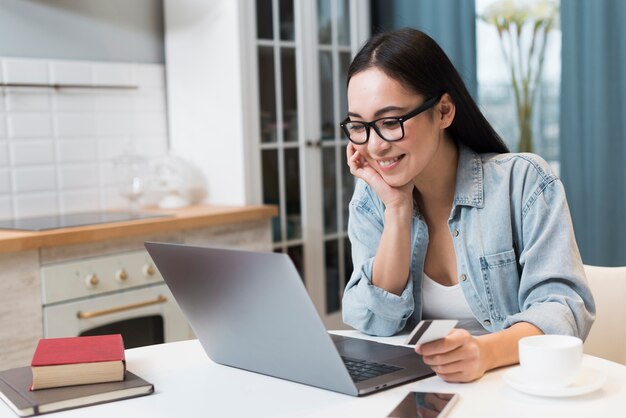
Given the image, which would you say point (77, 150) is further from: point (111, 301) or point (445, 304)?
point (445, 304)

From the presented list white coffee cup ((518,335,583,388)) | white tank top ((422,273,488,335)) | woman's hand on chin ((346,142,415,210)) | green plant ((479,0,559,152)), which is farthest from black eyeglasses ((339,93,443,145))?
green plant ((479,0,559,152))

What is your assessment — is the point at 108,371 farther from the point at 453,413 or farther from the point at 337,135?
the point at 337,135

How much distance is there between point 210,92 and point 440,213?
181 cm

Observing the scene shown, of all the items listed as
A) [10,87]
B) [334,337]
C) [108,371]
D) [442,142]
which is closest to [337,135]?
[10,87]

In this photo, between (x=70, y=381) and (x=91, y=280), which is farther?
(x=91, y=280)

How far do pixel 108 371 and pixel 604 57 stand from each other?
2491mm

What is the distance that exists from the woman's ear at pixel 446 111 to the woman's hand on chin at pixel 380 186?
0.15 metres

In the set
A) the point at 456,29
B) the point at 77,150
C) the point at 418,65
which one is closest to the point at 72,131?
the point at 77,150

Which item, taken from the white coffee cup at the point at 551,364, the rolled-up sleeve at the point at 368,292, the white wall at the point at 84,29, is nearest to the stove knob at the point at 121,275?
the white wall at the point at 84,29

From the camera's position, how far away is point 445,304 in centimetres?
178

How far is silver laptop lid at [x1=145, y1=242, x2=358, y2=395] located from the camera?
118 cm

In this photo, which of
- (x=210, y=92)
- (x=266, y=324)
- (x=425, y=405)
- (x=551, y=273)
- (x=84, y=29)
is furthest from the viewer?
(x=210, y=92)

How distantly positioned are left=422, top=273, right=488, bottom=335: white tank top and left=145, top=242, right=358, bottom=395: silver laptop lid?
533 millimetres

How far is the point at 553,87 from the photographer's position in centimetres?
345
